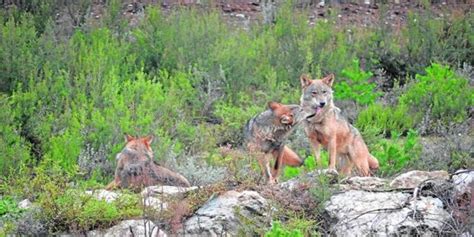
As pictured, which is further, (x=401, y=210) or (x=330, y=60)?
(x=330, y=60)

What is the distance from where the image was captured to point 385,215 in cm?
986

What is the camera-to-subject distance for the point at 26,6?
1747cm

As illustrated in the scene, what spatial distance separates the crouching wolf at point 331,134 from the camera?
12.2 m

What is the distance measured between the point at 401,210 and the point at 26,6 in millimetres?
9566

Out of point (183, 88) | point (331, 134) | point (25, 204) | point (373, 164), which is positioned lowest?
point (183, 88)

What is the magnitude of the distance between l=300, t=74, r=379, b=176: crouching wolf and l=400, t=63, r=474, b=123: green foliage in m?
3.12

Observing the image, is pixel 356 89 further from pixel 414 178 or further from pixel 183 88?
pixel 414 178

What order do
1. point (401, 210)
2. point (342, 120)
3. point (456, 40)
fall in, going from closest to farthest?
1. point (401, 210)
2. point (342, 120)
3. point (456, 40)

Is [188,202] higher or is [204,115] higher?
[188,202]

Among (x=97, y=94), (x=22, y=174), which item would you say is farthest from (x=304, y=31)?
(x=22, y=174)

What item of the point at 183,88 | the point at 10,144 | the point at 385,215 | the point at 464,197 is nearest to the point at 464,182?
the point at 464,197

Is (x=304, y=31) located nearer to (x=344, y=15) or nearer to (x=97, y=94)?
(x=344, y=15)

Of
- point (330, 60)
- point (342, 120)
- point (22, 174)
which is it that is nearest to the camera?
point (22, 174)

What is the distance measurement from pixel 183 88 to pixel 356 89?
8.52 ft
